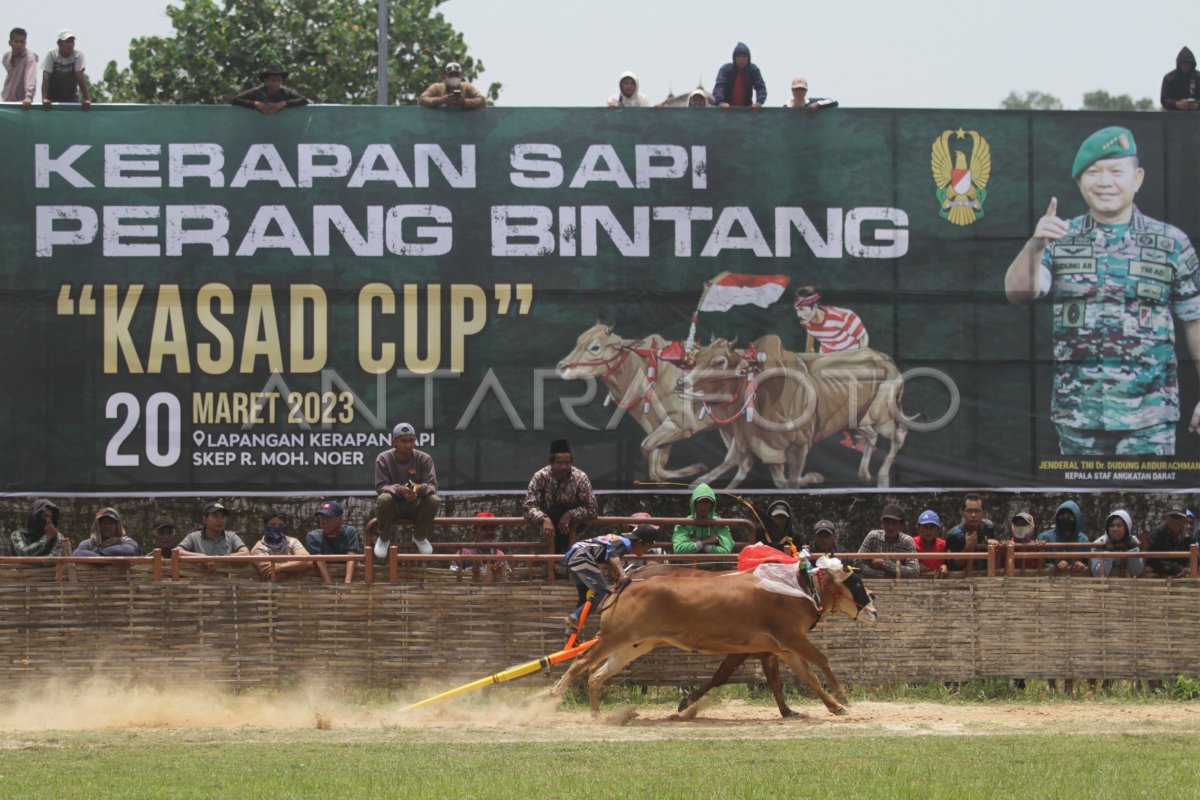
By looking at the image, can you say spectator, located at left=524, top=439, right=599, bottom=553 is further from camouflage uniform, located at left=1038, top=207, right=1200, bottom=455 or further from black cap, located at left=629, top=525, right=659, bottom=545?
camouflage uniform, located at left=1038, top=207, right=1200, bottom=455

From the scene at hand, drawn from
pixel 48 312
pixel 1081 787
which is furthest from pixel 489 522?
pixel 1081 787

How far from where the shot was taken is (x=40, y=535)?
19031 millimetres

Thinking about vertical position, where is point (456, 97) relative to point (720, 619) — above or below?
above

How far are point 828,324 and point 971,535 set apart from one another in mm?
3595

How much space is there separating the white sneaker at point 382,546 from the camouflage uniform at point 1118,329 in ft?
28.8

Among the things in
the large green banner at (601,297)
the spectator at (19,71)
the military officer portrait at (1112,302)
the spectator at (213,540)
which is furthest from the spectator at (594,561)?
the spectator at (19,71)

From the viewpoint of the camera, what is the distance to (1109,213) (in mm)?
21672

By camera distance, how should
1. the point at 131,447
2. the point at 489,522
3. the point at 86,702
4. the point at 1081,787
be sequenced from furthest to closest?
1. the point at 131,447
2. the point at 489,522
3. the point at 86,702
4. the point at 1081,787

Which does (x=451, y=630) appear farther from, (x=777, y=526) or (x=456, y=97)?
(x=456, y=97)

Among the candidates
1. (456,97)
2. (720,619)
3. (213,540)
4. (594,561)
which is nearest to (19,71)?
(456,97)

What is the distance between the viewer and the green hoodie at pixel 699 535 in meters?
18.0

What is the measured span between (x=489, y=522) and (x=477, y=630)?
1616mm

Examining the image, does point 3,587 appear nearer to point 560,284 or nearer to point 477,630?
point 477,630

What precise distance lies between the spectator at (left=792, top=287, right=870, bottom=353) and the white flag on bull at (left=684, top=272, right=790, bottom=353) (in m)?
0.31
